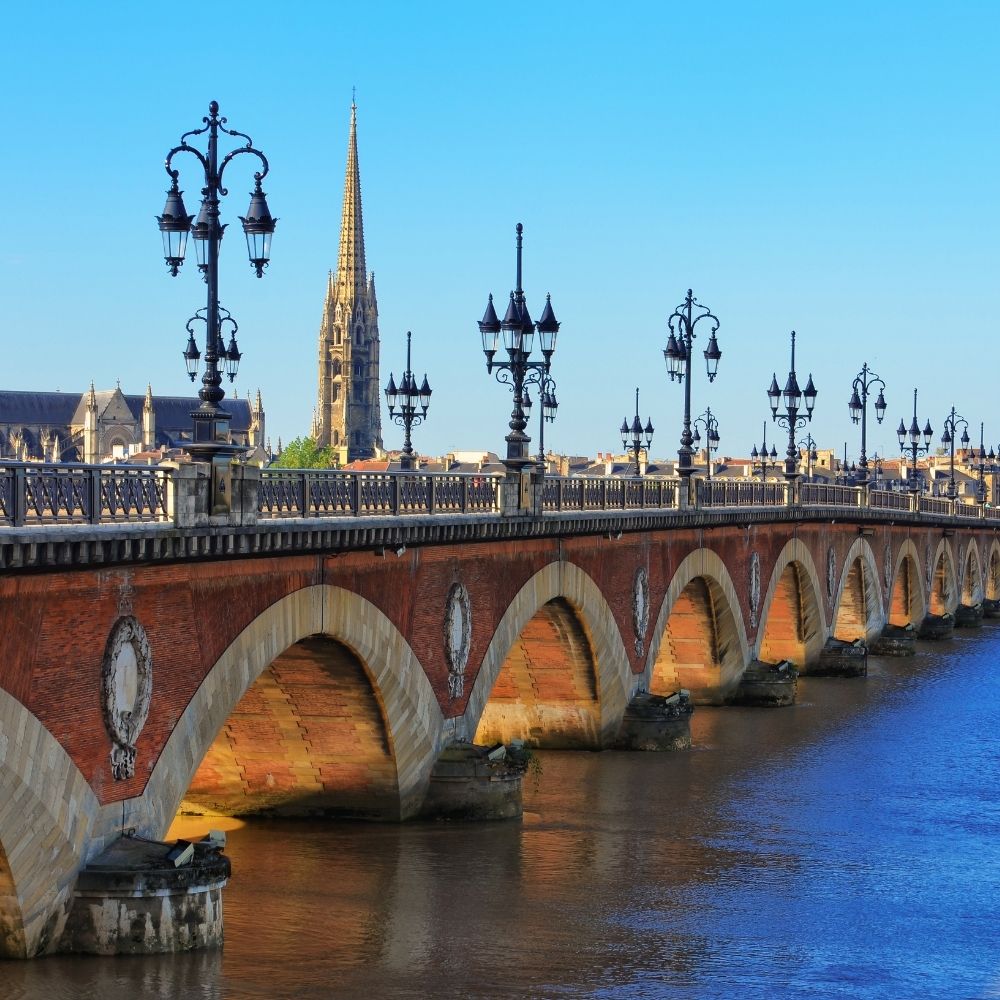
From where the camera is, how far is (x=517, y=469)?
96.0ft

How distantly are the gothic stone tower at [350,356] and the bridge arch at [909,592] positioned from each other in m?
90.3

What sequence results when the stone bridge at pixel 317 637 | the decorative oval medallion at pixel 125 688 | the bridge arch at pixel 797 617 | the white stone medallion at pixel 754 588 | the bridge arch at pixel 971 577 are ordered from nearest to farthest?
the stone bridge at pixel 317 637, the decorative oval medallion at pixel 125 688, the white stone medallion at pixel 754 588, the bridge arch at pixel 797 617, the bridge arch at pixel 971 577

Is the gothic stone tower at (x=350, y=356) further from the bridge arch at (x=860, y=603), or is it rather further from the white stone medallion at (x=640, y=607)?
the white stone medallion at (x=640, y=607)

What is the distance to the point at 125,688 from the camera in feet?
59.6

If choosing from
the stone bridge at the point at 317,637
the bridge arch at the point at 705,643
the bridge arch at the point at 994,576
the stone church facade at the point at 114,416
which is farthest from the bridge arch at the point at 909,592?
the stone church facade at the point at 114,416

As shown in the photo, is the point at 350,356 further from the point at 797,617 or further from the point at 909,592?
the point at 797,617

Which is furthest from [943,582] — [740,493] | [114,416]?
[114,416]

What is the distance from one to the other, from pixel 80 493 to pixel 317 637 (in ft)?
22.6

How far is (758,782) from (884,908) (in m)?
9.52

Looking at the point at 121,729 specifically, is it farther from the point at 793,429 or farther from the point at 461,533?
the point at 793,429

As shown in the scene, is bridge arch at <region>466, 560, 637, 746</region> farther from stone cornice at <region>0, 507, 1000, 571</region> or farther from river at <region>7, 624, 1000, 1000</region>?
stone cornice at <region>0, 507, 1000, 571</region>

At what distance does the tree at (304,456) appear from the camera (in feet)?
436

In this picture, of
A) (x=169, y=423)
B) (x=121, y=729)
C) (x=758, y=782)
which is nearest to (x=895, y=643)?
(x=758, y=782)

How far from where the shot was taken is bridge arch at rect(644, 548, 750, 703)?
4306 cm
